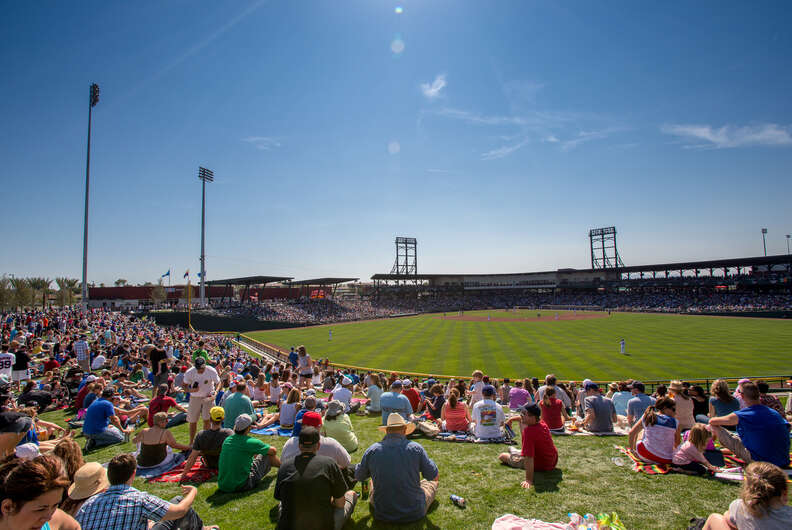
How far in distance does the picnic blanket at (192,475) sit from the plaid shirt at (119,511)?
270cm

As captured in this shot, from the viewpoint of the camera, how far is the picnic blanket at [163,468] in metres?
6.14

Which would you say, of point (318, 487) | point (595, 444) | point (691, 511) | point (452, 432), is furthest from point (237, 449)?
point (595, 444)

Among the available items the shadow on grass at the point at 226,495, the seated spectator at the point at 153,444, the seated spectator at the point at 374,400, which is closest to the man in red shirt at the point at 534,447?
the shadow on grass at the point at 226,495

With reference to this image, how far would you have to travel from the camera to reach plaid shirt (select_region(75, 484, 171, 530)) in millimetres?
3326

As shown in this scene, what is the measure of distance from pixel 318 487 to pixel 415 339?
32824 millimetres

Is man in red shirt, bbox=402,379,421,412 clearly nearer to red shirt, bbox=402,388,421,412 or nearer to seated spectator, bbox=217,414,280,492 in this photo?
red shirt, bbox=402,388,421,412

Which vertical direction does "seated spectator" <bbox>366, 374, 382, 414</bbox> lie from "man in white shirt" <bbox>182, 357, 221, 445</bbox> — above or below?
below

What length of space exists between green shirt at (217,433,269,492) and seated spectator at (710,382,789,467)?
7101 millimetres

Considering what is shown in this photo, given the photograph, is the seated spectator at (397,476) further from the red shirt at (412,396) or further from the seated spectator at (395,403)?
the red shirt at (412,396)

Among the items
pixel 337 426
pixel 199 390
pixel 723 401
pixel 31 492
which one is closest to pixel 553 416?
pixel 723 401

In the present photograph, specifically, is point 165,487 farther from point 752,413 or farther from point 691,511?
point 752,413

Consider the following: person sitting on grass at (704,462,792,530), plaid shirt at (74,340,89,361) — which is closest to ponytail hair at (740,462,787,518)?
person sitting on grass at (704,462,792,530)

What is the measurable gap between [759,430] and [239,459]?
7671 millimetres

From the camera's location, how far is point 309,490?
376cm
